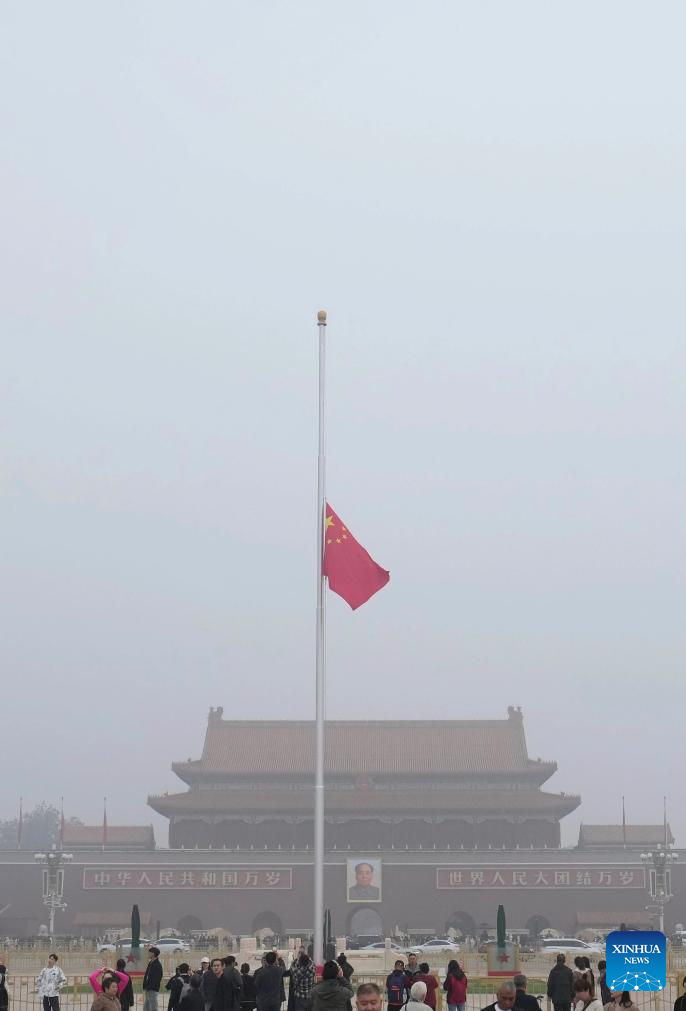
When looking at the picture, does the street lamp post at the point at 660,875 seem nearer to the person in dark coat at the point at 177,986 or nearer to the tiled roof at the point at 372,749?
the tiled roof at the point at 372,749

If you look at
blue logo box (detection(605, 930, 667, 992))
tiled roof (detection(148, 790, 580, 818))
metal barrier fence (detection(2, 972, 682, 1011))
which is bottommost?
metal barrier fence (detection(2, 972, 682, 1011))

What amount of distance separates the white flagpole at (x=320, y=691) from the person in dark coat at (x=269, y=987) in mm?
1373

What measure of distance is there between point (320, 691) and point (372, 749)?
134 feet

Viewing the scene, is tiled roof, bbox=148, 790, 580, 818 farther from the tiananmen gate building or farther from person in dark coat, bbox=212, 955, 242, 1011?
person in dark coat, bbox=212, 955, 242, 1011

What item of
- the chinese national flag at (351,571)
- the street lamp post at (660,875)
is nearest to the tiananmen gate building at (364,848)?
the street lamp post at (660,875)

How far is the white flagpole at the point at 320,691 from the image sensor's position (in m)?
15.1

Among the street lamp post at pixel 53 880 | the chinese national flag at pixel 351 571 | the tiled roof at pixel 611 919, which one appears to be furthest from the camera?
the tiled roof at pixel 611 919

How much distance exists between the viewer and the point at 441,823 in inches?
2122

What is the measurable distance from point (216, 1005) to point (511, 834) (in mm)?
42509

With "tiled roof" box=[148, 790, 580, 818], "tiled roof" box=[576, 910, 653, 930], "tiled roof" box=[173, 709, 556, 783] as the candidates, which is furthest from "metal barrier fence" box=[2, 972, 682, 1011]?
"tiled roof" box=[173, 709, 556, 783]

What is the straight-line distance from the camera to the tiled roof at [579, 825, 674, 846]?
5584 centimetres

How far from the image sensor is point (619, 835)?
56.3m

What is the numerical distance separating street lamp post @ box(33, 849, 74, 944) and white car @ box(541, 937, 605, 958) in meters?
16.3

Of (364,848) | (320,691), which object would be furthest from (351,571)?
(364,848)
